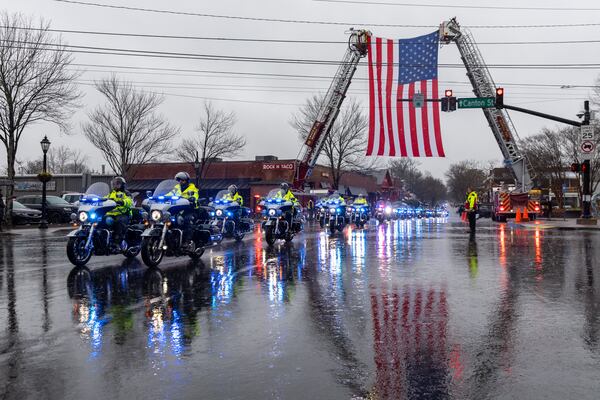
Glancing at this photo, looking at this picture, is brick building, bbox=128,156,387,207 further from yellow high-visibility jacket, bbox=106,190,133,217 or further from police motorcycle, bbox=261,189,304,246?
yellow high-visibility jacket, bbox=106,190,133,217

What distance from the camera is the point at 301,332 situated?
5.92m

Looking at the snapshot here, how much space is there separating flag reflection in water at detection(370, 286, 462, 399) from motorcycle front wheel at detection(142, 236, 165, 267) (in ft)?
17.0

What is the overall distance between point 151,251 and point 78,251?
1.55m

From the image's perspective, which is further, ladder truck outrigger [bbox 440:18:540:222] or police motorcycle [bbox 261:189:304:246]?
ladder truck outrigger [bbox 440:18:540:222]

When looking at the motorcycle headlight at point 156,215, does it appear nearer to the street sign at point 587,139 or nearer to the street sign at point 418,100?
the street sign at point 418,100

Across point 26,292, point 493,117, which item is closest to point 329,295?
point 26,292

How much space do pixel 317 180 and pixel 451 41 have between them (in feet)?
81.9

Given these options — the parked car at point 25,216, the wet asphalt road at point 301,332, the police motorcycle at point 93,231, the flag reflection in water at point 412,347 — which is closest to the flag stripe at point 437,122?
the wet asphalt road at point 301,332

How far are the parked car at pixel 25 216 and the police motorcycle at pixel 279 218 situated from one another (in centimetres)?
1822

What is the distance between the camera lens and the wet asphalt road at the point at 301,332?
4281 mm

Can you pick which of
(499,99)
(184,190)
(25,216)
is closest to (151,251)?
(184,190)

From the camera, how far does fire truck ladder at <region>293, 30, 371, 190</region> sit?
107 feet

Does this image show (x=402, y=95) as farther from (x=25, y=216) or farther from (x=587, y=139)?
(x=25, y=216)

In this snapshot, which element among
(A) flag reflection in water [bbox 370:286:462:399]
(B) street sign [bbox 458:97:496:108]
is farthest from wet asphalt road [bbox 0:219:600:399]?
(B) street sign [bbox 458:97:496:108]
